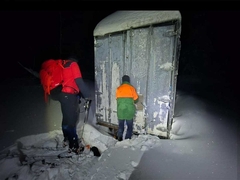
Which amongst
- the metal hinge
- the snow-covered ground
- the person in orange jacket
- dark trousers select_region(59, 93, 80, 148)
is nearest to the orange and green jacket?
the person in orange jacket

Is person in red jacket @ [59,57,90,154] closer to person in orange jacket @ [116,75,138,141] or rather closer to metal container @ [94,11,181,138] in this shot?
person in orange jacket @ [116,75,138,141]

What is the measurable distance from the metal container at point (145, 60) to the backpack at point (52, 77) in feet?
5.37

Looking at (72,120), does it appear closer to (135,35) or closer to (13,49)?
(135,35)

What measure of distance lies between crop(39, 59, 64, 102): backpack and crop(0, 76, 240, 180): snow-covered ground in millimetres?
1365

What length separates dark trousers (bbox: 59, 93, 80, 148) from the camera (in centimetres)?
343

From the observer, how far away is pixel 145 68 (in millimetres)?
3979

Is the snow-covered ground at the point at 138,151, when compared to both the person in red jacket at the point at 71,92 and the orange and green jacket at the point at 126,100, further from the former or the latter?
the orange and green jacket at the point at 126,100

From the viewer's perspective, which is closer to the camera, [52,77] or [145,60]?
[52,77]

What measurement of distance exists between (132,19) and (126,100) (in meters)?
1.91

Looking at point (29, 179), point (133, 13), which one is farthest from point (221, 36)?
point (29, 179)

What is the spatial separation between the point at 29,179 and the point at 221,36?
585 inches

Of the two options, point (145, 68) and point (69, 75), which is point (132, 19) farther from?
point (69, 75)

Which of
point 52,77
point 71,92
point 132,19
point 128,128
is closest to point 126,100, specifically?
point 128,128

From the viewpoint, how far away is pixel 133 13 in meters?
4.04
